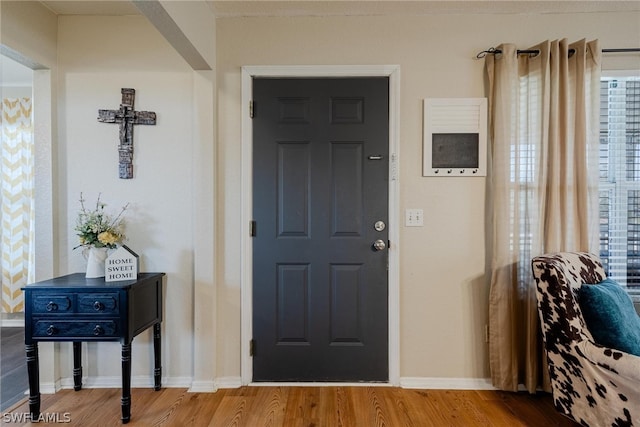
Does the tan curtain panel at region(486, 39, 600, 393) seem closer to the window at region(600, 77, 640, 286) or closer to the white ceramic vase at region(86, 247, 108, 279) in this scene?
the window at region(600, 77, 640, 286)

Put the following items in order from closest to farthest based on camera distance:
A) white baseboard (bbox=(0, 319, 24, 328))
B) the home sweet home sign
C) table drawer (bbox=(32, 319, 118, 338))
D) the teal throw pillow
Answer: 1. the teal throw pillow
2. table drawer (bbox=(32, 319, 118, 338))
3. the home sweet home sign
4. white baseboard (bbox=(0, 319, 24, 328))

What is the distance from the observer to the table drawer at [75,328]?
5.59ft

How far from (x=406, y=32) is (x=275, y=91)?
3.17ft

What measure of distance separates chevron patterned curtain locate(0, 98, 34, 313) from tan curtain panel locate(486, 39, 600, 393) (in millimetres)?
4245

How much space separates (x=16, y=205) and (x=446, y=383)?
4270 millimetres

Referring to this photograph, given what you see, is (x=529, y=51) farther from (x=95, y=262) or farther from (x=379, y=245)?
(x=95, y=262)

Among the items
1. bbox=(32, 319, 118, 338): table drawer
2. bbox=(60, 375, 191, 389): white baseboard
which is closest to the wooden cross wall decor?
bbox=(32, 319, 118, 338): table drawer

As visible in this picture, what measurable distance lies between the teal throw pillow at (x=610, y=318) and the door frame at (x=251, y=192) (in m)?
0.98

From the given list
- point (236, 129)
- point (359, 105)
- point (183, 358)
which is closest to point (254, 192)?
point (236, 129)

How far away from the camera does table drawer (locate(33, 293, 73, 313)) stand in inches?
67.1

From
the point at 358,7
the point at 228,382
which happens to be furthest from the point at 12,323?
the point at 358,7

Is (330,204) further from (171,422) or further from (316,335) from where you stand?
(171,422)

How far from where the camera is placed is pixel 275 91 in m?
2.12

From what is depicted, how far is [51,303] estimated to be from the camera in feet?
5.59
